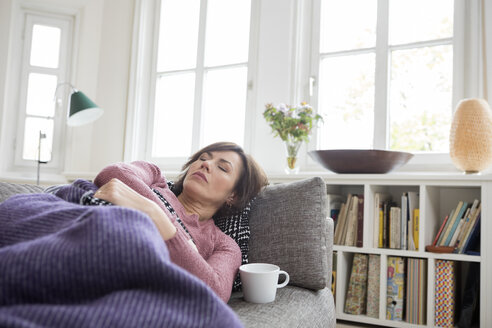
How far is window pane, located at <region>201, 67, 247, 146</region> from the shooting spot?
10.7 ft

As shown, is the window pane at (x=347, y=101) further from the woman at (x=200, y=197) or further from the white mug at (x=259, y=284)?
the white mug at (x=259, y=284)

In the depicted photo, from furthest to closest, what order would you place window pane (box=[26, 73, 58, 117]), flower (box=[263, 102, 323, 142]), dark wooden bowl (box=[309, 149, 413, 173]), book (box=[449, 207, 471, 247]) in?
window pane (box=[26, 73, 58, 117]), flower (box=[263, 102, 323, 142]), dark wooden bowl (box=[309, 149, 413, 173]), book (box=[449, 207, 471, 247])

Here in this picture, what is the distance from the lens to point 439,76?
2.54m

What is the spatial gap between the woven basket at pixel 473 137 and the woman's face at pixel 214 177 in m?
1.24

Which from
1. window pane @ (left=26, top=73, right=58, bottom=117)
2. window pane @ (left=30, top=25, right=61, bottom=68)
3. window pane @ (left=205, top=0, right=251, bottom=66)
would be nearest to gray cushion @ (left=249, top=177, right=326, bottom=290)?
window pane @ (left=205, top=0, right=251, bottom=66)

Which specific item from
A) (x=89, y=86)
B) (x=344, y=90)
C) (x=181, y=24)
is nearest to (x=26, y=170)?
(x=89, y=86)

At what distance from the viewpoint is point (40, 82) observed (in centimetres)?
367

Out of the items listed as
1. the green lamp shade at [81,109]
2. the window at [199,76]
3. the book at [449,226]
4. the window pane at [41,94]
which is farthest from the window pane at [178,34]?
the book at [449,226]

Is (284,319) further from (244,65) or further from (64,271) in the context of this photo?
(244,65)

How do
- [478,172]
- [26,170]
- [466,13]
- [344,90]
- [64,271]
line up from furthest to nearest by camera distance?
[26,170], [344,90], [466,13], [478,172], [64,271]

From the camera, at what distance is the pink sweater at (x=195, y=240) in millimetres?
975

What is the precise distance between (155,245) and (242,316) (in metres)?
0.46

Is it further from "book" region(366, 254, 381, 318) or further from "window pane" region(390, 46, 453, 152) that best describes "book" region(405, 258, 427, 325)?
"window pane" region(390, 46, 453, 152)

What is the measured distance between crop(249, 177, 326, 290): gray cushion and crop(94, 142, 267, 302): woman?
0.32 ft
